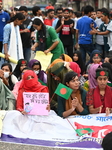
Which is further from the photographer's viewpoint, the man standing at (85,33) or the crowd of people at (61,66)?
the man standing at (85,33)

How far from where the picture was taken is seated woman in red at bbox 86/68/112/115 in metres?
4.82

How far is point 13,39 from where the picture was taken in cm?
745

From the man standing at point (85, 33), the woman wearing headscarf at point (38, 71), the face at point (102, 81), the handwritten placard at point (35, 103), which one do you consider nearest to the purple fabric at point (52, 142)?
the handwritten placard at point (35, 103)

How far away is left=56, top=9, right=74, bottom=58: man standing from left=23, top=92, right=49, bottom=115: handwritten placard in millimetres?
4050

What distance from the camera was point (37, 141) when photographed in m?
4.16

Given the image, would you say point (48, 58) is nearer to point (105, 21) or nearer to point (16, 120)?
point (105, 21)

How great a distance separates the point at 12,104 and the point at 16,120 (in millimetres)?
573

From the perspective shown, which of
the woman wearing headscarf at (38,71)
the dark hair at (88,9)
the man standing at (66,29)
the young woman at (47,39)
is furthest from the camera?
the dark hair at (88,9)

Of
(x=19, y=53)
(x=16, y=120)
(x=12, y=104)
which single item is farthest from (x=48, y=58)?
(x=16, y=120)

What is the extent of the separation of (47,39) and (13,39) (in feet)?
3.01

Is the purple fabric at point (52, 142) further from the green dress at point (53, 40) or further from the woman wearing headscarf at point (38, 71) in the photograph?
the green dress at point (53, 40)

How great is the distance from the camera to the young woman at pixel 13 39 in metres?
7.32

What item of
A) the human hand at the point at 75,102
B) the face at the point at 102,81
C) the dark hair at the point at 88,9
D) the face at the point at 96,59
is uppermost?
the dark hair at the point at 88,9

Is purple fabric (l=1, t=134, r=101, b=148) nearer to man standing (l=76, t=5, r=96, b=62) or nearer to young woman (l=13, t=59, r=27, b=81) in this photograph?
young woman (l=13, t=59, r=27, b=81)
